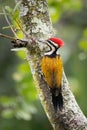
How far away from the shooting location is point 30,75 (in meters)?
5.75

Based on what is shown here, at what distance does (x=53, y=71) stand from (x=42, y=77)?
0.10 m

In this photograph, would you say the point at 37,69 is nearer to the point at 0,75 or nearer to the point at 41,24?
the point at 41,24

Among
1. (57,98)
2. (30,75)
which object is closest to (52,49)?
(57,98)

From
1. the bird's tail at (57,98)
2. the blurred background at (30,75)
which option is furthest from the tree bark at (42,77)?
the blurred background at (30,75)

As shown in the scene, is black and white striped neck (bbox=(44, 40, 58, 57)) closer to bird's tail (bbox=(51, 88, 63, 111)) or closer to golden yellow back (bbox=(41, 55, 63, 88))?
golden yellow back (bbox=(41, 55, 63, 88))

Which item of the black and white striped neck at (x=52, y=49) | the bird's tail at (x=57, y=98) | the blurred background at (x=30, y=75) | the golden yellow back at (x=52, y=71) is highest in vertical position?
the black and white striped neck at (x=52, y=49)

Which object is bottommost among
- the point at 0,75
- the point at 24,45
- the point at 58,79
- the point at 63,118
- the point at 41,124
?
the point at 41,124

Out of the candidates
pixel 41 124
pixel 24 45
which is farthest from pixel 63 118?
pixel 41 124

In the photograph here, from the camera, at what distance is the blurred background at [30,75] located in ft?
18.5

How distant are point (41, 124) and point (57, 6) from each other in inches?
67.9

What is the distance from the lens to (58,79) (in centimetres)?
348

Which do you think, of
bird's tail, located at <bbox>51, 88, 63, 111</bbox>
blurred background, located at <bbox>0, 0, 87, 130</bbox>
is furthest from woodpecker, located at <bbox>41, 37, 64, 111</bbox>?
blurred background, located at <bbox>0, 0, 87, 130</bbox>

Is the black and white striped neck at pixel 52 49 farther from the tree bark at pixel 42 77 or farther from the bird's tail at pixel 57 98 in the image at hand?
the bird's tail at pixel 57 98

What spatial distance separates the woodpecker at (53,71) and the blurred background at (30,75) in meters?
1.63
